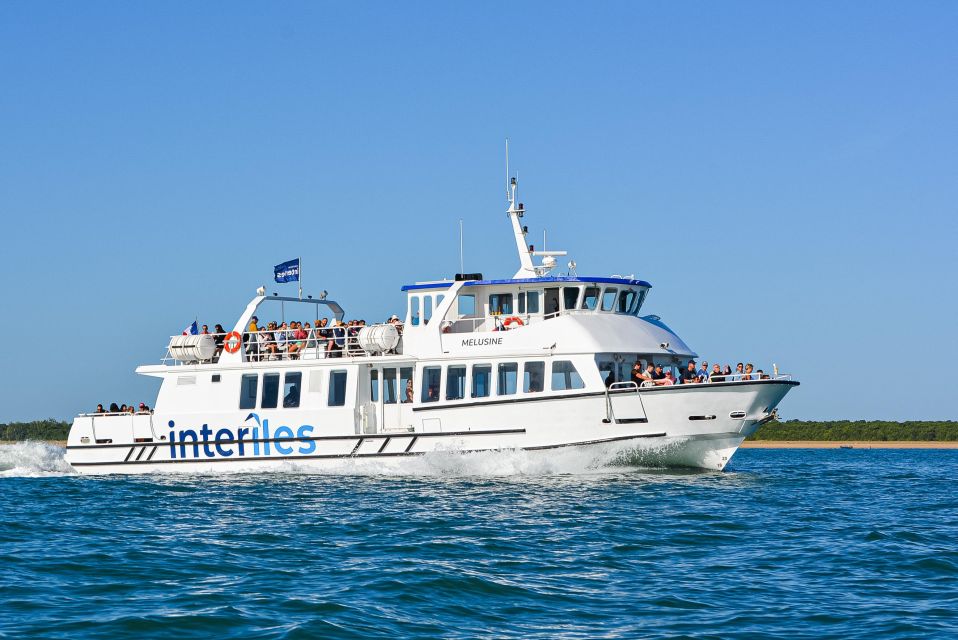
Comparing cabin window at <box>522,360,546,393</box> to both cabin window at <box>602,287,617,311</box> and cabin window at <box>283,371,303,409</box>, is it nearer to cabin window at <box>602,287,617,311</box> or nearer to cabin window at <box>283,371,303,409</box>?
cabin window at <box>602,287,617,311</box>

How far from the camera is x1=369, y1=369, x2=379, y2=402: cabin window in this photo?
1083 inches

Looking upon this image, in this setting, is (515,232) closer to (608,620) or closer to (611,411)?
(611,411)

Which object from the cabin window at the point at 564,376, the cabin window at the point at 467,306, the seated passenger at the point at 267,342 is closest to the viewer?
the cabin window at the point at 564,376

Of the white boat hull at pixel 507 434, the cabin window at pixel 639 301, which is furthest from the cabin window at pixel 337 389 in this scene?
the cabin window at pixel 639 301

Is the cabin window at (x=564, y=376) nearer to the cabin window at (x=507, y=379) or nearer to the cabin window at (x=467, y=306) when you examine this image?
the cabin window at (x=507, y=379)

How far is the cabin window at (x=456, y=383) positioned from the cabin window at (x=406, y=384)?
141 centimetres

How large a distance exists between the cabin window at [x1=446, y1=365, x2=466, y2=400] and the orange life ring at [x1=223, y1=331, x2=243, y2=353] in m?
6.09

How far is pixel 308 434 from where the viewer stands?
27.1 m

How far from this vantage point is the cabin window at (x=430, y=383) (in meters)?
26.3

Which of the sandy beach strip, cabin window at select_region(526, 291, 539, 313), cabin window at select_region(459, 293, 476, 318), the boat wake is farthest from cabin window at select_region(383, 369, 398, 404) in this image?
the sandy beach strip

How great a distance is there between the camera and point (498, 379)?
25.3 m

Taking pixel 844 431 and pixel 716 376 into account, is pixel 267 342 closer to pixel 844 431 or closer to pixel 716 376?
pixel 716 376

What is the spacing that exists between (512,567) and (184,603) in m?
4.11

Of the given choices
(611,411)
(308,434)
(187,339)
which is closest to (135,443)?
(187,339)
